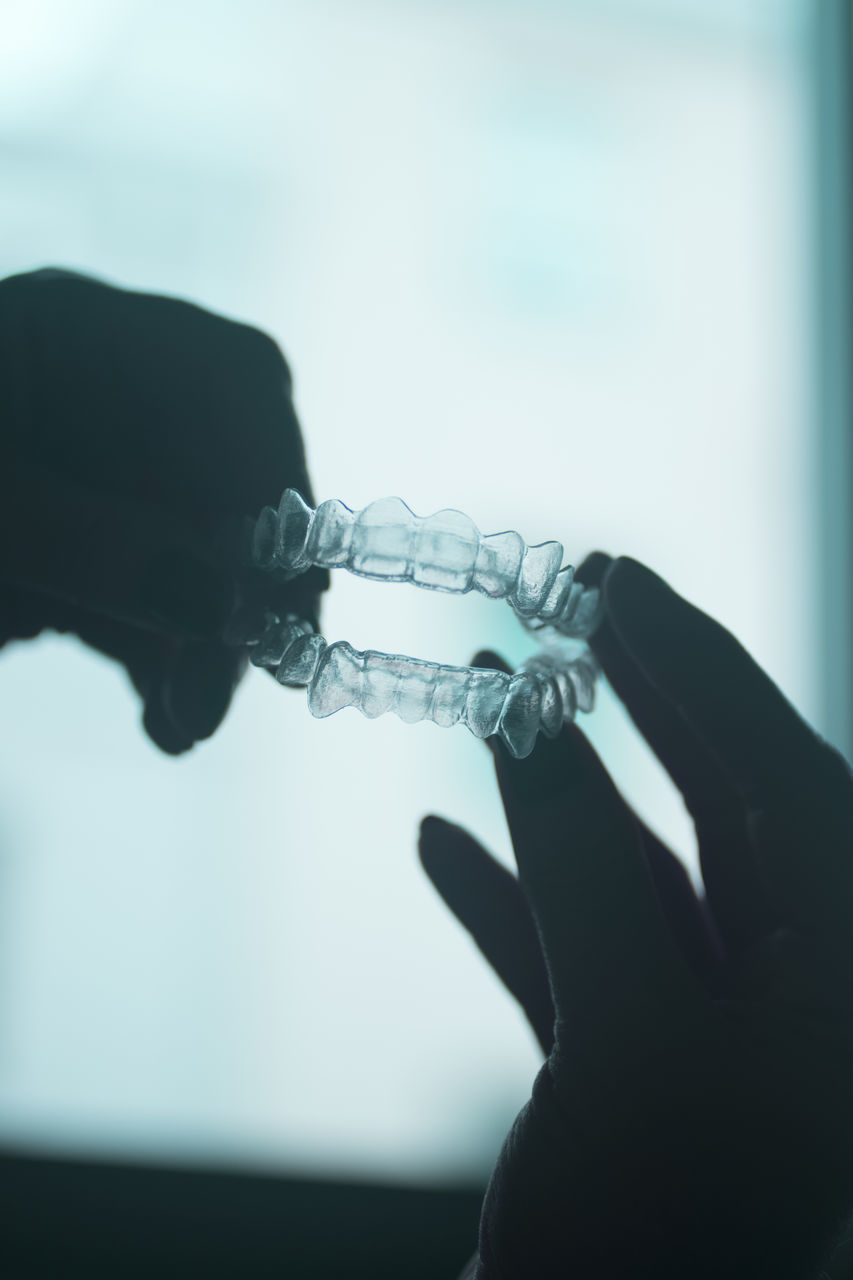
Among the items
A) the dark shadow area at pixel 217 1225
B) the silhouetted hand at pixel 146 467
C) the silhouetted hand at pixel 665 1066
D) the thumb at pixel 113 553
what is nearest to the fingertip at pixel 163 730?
the silhouetted hand at pixel 146 467

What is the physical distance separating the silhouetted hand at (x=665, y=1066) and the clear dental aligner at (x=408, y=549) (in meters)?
0.08

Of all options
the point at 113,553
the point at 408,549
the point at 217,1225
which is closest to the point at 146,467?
the point at 113,553

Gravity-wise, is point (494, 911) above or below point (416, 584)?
below

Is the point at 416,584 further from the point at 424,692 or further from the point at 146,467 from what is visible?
the point at 146,467

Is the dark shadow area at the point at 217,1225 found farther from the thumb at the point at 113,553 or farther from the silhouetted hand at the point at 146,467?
the thumb at the point at 113,553

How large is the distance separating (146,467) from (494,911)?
334mm

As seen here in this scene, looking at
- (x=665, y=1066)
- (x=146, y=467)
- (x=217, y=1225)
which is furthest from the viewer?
(x=217, y=1225)

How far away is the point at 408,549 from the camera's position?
425 mm

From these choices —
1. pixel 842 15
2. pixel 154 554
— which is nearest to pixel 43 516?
pixel 154 554

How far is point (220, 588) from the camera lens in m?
0.48

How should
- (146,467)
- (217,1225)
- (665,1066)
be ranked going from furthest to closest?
(217,1225)
(146,467)
(665,1066)

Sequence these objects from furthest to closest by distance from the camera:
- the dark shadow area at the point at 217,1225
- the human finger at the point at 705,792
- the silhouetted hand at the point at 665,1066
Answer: the dark shadow area at the point at 217,1225
the human finger at the point at 705,792
the silhouetted hand at the point at 665,1066

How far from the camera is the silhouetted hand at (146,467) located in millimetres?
477

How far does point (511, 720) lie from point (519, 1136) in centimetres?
19
